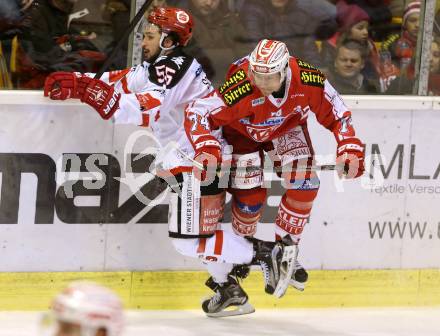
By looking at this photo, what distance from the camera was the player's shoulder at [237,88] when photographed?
512cm

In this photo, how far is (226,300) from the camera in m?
5.59

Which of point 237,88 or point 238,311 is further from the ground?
point 237,88

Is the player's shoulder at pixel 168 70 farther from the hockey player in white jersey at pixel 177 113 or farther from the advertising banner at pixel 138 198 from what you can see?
the advertising banner at pixel 138 198

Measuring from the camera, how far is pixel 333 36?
6098mm

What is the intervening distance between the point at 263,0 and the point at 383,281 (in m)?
1.62

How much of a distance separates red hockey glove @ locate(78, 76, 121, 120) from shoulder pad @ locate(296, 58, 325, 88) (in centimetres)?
86

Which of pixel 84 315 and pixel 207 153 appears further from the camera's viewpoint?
pixel 207 153

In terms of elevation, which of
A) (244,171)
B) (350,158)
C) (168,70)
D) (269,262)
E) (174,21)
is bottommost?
(269,262)

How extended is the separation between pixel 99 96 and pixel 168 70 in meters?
0.35

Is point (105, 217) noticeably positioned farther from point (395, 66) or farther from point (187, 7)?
point (395, 66)

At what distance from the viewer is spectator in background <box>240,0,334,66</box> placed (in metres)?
5.90

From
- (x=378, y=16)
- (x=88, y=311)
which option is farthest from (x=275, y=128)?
(x=88, y=311)

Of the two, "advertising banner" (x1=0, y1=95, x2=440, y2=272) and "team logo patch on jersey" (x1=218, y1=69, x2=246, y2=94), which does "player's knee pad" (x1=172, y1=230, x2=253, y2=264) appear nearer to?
"advertising banner" (x1=0, y1=95, x2=440, y2=272)

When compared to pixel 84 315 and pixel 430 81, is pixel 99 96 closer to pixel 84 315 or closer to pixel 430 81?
pixel 430 81
